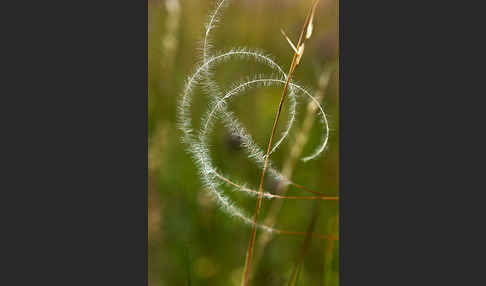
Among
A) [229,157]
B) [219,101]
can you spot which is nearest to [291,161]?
[229,157]

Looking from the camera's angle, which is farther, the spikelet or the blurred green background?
the blurred green background

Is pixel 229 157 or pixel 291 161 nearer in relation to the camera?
pixel 291 161

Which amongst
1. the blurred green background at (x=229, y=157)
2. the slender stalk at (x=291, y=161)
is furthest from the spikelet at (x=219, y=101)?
the slender stalk at (x=291, y=161)

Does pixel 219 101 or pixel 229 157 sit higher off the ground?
pixel 219 101

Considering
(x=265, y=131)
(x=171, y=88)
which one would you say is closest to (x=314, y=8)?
(x=265, y=131)

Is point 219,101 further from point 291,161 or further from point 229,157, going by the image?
point 229,157

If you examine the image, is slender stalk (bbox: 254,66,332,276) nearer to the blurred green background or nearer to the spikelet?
the blurred green background

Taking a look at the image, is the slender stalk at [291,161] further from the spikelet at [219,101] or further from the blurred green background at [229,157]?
the spikelet at [219,101]

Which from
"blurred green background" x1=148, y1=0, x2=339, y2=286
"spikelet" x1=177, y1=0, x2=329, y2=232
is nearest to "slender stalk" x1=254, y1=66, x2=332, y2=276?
"blurred green background" x1=148, y1=0, x2=339, y2=286

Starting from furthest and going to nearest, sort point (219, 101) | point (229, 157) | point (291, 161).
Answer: point (229, 157) → point (291, 161) → point (219, 101)
